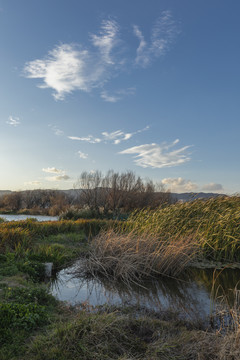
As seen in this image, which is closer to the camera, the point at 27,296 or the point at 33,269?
the point at 27,296

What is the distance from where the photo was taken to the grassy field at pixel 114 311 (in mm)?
2695

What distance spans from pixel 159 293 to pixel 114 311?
4.81ft

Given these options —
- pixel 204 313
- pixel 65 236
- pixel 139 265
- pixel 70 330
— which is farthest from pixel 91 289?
pixel 65 236

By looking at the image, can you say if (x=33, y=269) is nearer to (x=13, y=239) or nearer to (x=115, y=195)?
(x=13, y=239)

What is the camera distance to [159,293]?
202 inches

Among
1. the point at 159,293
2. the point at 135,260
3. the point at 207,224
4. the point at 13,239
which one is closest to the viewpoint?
the point at 159,293

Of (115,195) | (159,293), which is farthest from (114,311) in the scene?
(115,195)

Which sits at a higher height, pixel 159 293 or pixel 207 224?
pixel 207 224

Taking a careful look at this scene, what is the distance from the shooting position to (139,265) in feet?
20.1

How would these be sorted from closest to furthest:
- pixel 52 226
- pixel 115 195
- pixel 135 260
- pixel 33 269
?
pixel 33 269
pixel 135 260
pixel 52 226
pixel 115 195

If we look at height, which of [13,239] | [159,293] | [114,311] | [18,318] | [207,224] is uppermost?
[207,224]

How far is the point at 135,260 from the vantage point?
615 centimetres

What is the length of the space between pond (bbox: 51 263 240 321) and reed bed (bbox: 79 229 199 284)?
0.25 meters

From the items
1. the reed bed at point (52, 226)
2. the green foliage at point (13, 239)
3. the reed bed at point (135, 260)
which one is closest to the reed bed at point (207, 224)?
the reed bed at point (135, 260)
